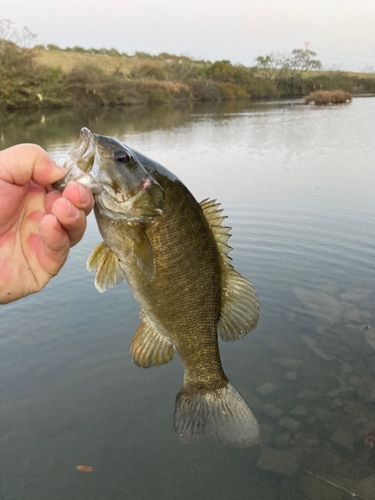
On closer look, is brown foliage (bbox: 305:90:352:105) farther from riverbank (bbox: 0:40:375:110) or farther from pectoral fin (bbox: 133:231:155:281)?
pectoral fin (bbox: 133:231:155:281)

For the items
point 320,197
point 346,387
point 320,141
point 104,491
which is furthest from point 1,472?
point 320,141

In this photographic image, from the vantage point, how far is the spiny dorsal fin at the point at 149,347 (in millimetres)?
2365

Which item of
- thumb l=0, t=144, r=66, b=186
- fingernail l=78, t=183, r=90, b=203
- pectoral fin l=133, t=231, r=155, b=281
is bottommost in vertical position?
pectoral fin l=133, t=231, r=155, b=281

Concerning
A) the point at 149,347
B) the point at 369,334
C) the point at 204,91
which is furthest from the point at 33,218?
the point at 204,91

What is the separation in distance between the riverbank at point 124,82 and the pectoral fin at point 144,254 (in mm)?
49446

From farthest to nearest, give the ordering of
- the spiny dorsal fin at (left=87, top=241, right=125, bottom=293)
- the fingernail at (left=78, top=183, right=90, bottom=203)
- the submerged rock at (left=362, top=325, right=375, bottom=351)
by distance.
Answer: the submerged rock at (left=362, top=325, right=375, bottom=351) → the spiny dorsal fin at (left=87, top=241, right=125, bottom=293) → the fingernail at (left=78, top=183, right=90, bottom=203)

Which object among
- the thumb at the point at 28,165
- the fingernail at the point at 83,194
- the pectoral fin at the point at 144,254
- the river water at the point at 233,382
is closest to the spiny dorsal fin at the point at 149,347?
the pectoral fin at the point at 144,254

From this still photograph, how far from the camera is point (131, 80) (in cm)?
5822

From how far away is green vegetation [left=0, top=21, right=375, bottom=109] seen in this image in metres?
46.9

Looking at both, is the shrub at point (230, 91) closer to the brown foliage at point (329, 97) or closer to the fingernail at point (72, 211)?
the brown foliage at point (329, 97)

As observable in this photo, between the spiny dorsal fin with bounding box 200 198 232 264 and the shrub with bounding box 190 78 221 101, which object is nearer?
the spiny dorsal fin with bounding box 200 198 232 264

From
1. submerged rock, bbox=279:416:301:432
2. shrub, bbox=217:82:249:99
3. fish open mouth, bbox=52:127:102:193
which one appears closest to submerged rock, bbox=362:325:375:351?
submerged rock, bbox=279:416:301:432

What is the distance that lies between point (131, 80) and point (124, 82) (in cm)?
205

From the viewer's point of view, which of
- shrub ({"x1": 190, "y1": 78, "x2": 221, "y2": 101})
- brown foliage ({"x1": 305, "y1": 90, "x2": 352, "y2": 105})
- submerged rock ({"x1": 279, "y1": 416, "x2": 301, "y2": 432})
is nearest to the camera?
submerged rock ({"x1": 279, "y1": 416, "x2": 301, "y2": 432})
